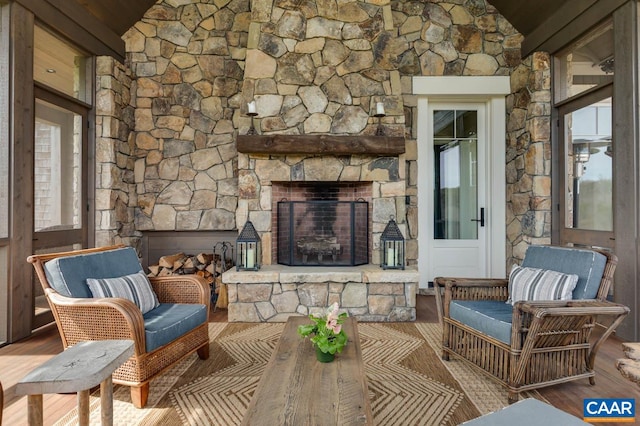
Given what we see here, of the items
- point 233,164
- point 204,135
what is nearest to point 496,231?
point 233,164

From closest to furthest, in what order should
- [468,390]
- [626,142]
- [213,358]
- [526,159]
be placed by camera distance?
[468,390] < [213,358] < [626,142] < [526,159]

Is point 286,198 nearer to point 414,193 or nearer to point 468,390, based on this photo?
point 414,193

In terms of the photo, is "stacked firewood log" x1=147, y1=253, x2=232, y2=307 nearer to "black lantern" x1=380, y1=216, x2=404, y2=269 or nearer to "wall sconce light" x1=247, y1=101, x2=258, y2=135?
"wall sconce light" x1=247, y1=101, x2=258, y2=135

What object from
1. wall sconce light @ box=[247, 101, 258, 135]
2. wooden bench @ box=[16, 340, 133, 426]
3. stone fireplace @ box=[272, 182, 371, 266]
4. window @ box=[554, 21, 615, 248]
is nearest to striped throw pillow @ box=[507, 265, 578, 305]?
window @ box=[554, 21, 615, 248]

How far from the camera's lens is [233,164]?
4746 mm

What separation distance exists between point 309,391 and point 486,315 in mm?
1370

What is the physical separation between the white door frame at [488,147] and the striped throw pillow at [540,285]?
2203 mm

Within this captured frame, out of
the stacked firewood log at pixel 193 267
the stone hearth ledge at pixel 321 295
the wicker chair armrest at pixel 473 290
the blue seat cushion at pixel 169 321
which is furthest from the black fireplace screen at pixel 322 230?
the blue seat cushion at pixel 169 321

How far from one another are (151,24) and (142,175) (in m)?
1.92

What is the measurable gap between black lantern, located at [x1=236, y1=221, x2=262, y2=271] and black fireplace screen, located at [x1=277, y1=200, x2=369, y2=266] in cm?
Answer: 44

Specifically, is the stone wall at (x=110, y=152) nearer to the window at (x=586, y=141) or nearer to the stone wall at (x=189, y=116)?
the stone wall at (x=189, y=116)

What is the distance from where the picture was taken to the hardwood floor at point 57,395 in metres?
2.10

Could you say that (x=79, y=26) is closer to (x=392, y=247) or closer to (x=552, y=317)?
(x=392, y=247)

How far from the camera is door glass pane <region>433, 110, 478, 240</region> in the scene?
4965 mm
